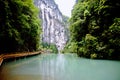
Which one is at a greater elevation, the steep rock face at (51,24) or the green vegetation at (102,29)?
the steep rock face at (51,24)

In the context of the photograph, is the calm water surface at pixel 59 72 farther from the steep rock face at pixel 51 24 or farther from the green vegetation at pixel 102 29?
the steep rock face at pixel 51 24

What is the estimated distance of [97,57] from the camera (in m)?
28.5

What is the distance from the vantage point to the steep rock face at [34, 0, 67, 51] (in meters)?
133

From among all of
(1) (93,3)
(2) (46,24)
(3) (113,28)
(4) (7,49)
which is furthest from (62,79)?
(2) (46,24)

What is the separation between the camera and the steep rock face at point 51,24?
133m

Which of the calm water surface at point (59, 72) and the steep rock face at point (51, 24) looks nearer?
the calm water surface at point (59, 72)

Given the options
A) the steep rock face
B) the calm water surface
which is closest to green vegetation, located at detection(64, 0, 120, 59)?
the calm water surface

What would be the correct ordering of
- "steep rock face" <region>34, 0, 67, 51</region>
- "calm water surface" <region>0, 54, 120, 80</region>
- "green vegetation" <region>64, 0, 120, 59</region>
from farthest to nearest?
"steep rock face" <region>34, 0, 67, 51</region> < "green vegetation" <region>64, 0, 120, 59</region> < "calm water surface" <region>0, 54, 120, 80</region>

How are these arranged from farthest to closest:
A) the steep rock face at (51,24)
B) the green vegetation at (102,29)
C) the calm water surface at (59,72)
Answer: the steep rock face at (51,24) → the green vegetation at (102,29) → the calm water surface at (59,72)

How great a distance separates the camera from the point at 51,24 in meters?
140

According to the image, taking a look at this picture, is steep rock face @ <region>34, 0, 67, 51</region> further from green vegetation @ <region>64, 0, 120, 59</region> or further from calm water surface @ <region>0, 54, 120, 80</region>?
calm water surface @ <region>0, 54, 120, 80</region>

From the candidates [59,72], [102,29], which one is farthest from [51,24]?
[59,72]

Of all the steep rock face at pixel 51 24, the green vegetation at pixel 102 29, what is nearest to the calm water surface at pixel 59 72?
the green vegetation at pixel 102 29

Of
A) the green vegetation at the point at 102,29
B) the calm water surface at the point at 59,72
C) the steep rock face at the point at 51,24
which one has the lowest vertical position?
the calm water surface at the point at 59,72
